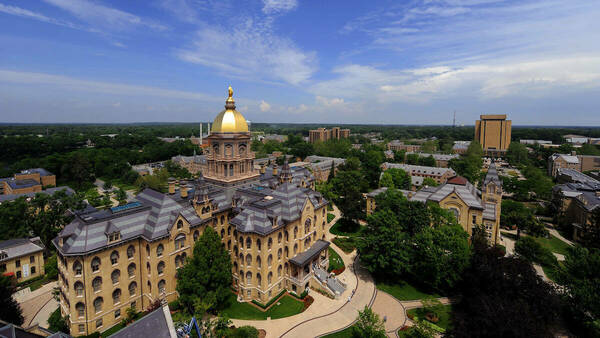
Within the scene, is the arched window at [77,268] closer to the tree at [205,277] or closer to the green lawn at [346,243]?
the tree at [205,277]

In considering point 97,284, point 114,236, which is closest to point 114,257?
point 114,236

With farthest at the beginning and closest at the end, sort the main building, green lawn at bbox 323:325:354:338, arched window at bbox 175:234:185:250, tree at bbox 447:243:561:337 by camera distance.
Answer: arched window at bbox 175:234:185:250
green lawn at bbox 323:325:354:338
the main building
tree at bbox 447:243:561:337

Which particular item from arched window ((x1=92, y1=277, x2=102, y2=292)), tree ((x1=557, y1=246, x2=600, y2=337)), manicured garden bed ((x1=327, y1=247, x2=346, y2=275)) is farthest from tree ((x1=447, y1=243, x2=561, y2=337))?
arched window ((x1=92, y1=277, x2=102, y2=292))

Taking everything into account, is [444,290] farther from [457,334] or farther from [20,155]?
[20,155]

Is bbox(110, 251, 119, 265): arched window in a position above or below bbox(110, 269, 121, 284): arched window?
above

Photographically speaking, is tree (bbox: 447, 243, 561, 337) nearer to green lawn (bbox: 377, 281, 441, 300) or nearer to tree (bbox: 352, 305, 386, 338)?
green lawn (bbox: 377, 281, 441, 300)

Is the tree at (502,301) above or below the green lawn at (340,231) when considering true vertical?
above

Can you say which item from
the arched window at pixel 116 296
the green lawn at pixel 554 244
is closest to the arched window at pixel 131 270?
the arched window at pixel 116 296
